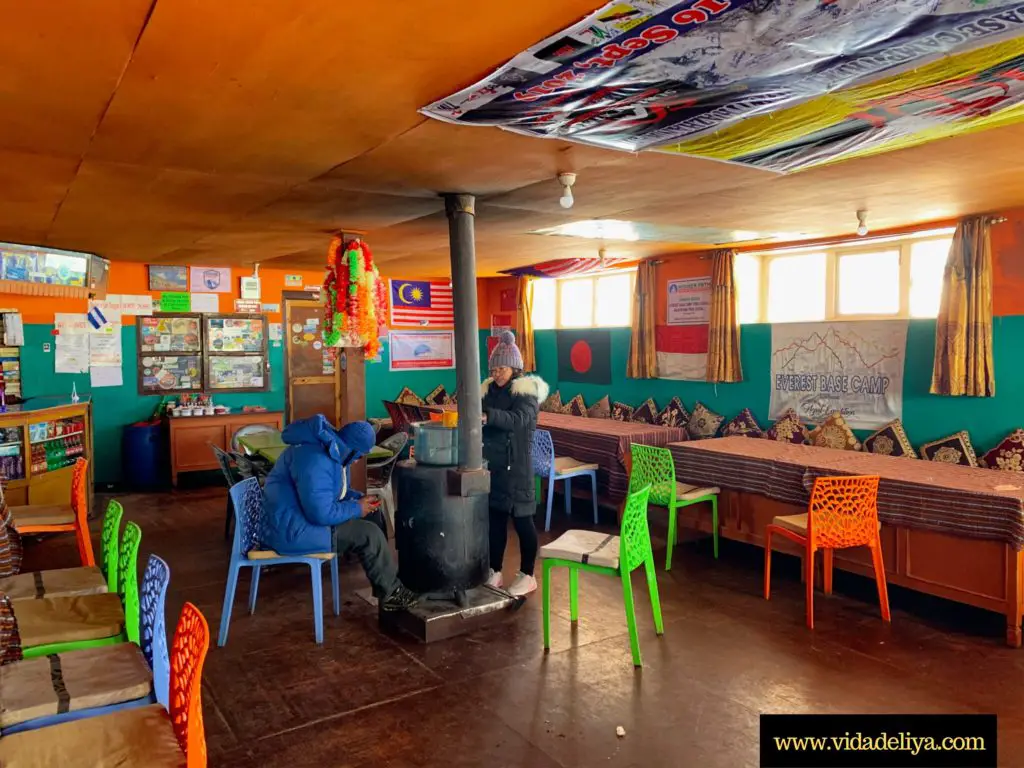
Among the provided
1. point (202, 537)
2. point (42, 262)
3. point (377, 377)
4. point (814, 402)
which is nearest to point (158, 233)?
point (42, 262)

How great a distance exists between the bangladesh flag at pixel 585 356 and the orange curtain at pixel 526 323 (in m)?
0.50

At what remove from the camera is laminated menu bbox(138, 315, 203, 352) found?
8.58 m

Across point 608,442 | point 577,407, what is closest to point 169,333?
point 577,407

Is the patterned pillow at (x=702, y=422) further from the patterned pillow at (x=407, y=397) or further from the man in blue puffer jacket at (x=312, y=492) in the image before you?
the man in blue puffer jacket at (x=312, y=492)

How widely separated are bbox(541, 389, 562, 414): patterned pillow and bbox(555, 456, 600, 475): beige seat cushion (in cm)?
232

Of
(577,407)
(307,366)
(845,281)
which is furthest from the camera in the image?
(307,366)

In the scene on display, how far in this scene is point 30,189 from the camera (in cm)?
438

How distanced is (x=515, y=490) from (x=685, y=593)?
4.34 feet

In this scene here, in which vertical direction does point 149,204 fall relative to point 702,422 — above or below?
above

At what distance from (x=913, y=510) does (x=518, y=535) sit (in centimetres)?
241

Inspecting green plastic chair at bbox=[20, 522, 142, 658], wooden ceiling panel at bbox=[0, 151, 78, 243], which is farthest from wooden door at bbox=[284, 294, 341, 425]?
green plastic chair at bbox=[20, 522, 142, 658]

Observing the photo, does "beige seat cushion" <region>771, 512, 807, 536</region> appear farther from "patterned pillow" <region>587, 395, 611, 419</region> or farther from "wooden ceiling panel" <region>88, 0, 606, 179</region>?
"patterned pillow" <region>587, 395, 611, 419</region>

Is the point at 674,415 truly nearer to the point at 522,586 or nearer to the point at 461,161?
the point at 522,586

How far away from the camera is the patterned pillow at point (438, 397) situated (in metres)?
10.8
